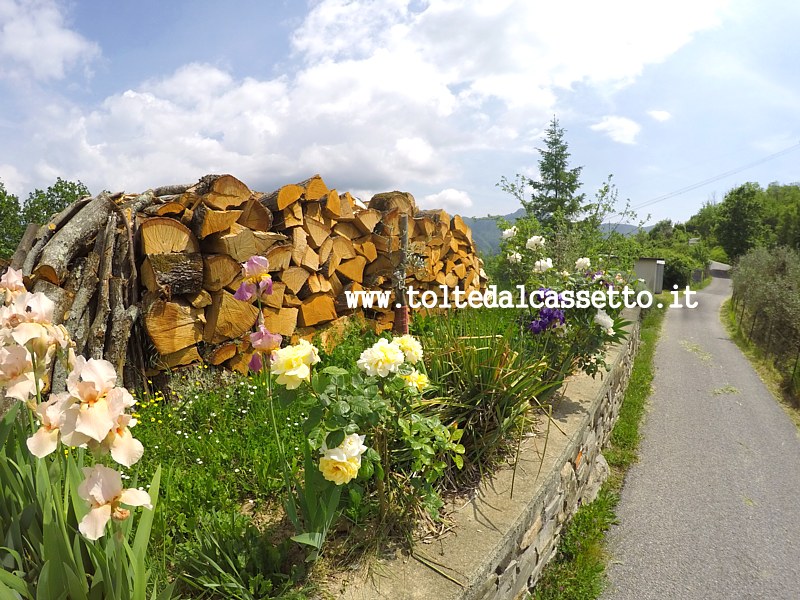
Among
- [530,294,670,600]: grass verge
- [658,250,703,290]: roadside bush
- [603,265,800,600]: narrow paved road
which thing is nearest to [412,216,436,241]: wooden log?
[530,294,670,600]: grass verge

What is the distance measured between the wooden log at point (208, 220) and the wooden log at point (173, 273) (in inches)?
6.5

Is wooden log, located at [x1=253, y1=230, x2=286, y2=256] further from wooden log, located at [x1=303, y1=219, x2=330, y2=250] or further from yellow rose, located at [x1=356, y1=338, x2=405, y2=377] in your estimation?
yellow rose, located at [x1=356, y1=338, x2=405, y2=377]

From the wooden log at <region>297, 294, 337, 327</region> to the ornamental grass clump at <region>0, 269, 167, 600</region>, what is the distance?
7.57 feet

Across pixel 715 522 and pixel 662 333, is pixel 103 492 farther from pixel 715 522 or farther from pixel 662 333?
pixel 662 333

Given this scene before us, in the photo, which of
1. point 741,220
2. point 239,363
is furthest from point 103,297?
point 741,220

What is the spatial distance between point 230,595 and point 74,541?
463 millimetres

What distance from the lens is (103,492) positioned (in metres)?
0.87

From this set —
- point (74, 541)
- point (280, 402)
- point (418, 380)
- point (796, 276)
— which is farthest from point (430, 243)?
point (796, 276)

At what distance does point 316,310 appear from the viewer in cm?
380

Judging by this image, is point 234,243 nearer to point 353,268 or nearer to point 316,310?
point 316,310

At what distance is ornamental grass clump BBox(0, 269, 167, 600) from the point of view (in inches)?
34.5

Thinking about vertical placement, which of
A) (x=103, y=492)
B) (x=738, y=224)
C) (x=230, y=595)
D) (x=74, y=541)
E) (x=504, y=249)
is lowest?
(x=230, y=595)

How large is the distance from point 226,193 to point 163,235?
510 mm

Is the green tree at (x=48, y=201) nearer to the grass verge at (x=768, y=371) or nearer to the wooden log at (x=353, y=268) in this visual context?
the wooden log at (x=353, y=268)
